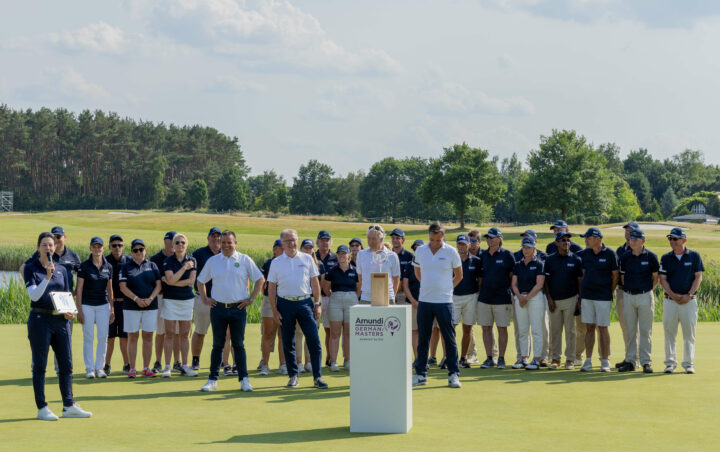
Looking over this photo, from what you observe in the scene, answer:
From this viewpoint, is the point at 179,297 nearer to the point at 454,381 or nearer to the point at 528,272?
the point at 454,381

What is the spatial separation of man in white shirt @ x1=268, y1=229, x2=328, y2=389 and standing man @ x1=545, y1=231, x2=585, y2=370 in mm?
3700

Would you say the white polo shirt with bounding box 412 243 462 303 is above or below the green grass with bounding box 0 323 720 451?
above

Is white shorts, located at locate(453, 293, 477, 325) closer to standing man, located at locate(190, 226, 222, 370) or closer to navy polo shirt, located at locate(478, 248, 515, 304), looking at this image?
navy polo shirt, located at locate(478, 248, 515, 304)

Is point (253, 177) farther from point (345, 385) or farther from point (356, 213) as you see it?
point (345, 385)

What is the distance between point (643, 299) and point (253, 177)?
567ft

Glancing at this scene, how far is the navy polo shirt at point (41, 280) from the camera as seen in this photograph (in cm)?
832

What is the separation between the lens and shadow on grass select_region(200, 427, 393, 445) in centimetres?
743

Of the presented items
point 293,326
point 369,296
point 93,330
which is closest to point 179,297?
point 93,330

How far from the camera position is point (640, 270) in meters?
11.8

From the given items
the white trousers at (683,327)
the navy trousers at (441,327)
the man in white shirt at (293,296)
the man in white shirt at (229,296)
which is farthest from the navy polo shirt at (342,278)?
the white trousers at (683,327)

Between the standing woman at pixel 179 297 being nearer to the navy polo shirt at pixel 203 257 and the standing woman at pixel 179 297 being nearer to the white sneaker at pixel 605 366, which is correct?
the navy polo shirt at pixel 203 257

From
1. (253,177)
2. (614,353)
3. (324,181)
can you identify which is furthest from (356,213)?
(614,353)

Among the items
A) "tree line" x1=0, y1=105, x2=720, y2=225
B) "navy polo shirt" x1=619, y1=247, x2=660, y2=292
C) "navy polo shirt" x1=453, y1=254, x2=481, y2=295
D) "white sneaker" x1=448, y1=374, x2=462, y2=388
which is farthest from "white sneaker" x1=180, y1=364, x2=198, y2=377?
"tree line" x1=0, y1=105, x2=720, y2=225

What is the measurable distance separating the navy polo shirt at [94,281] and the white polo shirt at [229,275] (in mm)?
1597
